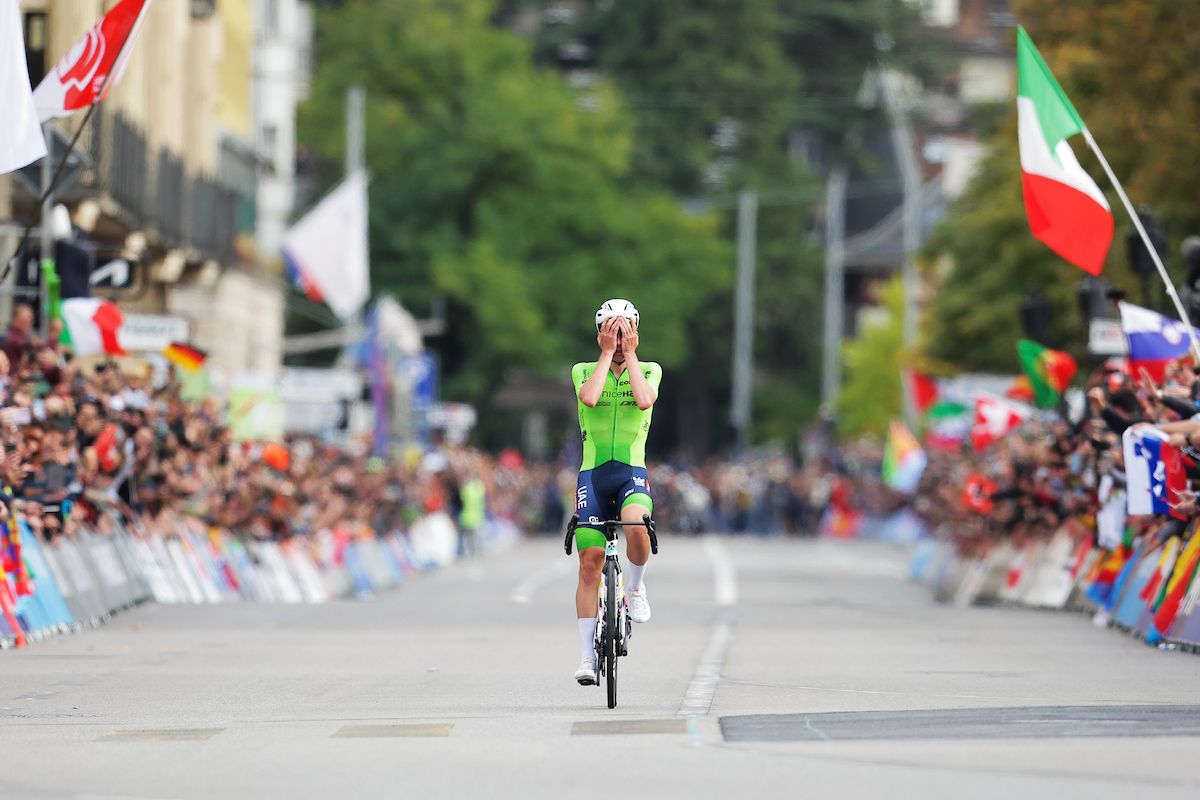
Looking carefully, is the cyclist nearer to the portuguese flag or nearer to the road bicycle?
the road bicycle

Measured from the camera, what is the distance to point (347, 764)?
1206 centimetres

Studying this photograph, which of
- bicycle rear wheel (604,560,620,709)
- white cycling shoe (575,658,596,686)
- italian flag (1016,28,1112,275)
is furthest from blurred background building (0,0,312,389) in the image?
bicycle rear wheel (604,560,620,709)

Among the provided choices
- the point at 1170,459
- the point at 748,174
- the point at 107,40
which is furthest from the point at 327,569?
the point at 748,174

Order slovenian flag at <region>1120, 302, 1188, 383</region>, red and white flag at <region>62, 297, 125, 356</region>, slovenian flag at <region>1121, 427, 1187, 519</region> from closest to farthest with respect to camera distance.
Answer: slovenian flag at <region>1121, 427, 1187, 519</region> → slovenian flag at <region>1120, 302, 1188, 383</region> → red and white flag at <region>62, 297, 125, 356</region>

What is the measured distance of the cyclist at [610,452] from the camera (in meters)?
15.2

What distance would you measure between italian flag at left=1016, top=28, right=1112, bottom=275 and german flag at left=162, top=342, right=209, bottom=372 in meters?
11.2

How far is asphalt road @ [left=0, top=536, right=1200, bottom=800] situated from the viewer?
1129 cm

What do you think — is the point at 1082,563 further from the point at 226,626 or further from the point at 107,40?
the point at 107,40

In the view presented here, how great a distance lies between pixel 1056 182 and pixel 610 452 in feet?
29.5

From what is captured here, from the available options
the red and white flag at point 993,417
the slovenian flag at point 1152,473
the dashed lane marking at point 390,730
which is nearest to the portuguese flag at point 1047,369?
the red and white flag at point 993,417

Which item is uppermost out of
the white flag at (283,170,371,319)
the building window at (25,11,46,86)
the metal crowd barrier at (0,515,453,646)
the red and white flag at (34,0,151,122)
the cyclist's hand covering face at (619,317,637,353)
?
the building window at (25,11,46,86)

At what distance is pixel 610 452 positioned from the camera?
50.3 ft

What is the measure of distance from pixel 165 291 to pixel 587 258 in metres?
37.9

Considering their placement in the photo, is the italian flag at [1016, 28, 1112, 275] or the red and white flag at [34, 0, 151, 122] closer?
the red and white flag at [34, 0, 151, 122]
